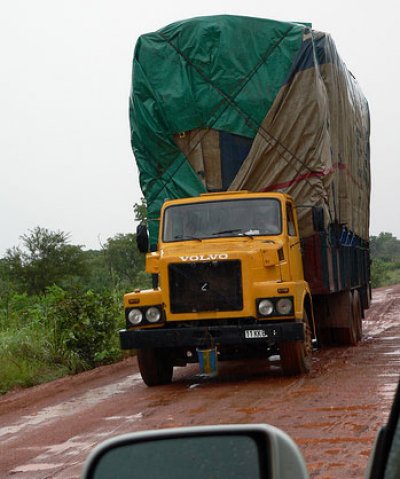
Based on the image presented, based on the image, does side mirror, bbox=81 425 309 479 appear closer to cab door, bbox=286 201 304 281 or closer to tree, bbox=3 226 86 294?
cab door, bbox=286 201 304 281

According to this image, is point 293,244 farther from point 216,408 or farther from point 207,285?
point 216,408

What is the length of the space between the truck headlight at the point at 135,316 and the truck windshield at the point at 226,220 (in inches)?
Answer: 44.1

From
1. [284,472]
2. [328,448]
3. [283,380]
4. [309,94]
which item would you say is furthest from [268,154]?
[284,472]

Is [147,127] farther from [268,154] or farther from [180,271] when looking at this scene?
[180,271]

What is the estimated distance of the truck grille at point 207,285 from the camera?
38.3ft

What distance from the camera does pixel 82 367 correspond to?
15398mm

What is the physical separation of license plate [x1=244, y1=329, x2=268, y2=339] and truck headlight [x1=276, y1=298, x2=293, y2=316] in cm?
32

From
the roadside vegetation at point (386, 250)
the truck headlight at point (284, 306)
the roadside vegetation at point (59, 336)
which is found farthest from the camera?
the roadside vegetation at point (386, 250)

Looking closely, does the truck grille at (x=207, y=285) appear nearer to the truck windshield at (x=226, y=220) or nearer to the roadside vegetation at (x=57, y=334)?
the truck windshield at (x=226, y=220)

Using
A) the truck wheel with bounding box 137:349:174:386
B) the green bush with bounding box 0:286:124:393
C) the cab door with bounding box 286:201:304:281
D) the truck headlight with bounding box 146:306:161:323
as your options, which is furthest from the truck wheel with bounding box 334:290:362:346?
the truck headlight with bounding box 146:306:161:323

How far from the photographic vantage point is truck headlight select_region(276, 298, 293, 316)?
11.5 m

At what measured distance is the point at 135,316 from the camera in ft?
39.3

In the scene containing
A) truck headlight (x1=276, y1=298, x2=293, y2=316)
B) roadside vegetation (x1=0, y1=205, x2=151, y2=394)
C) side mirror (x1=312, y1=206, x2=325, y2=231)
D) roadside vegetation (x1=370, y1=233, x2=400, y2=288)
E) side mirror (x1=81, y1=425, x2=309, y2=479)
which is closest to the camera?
side mirror (x1=81, y1=425, x2=309, y2=479)

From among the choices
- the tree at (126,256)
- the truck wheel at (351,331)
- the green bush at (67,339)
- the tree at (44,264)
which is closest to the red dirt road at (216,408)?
the truck wheel at (351,331)
